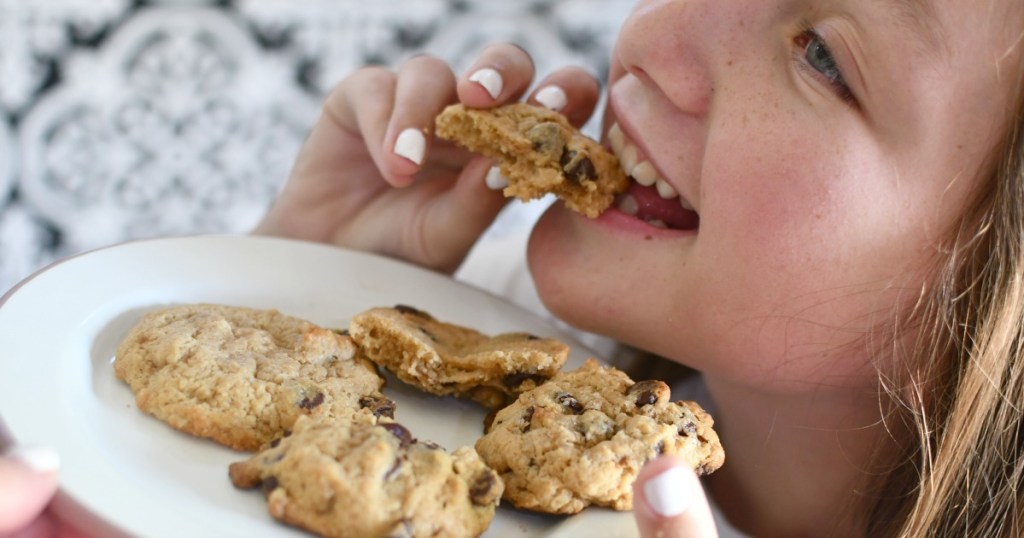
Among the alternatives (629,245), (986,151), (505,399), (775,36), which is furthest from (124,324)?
(986,151)

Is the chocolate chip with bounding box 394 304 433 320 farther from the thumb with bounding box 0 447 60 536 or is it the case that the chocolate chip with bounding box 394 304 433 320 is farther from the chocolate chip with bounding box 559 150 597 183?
the thumb with bounding box 0 447 60 536

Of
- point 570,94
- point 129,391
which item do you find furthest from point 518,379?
point 570,94

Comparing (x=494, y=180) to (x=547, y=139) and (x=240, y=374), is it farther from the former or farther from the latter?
(x=240, y=374)

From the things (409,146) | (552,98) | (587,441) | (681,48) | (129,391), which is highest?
(681,48)

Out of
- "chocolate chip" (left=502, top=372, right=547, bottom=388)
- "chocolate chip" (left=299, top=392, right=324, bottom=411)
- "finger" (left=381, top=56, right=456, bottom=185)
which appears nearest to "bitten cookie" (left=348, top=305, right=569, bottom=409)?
"chocolate chip" (left=502, top=372, right=547, bottom=388)

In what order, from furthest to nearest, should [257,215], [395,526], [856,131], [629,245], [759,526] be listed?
[257,215] → [759,526] → [629,245] → [856,131] → [395,526]

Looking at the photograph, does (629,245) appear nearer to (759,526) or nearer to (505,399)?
(505,399)

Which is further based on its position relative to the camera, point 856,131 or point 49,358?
point 856,131
